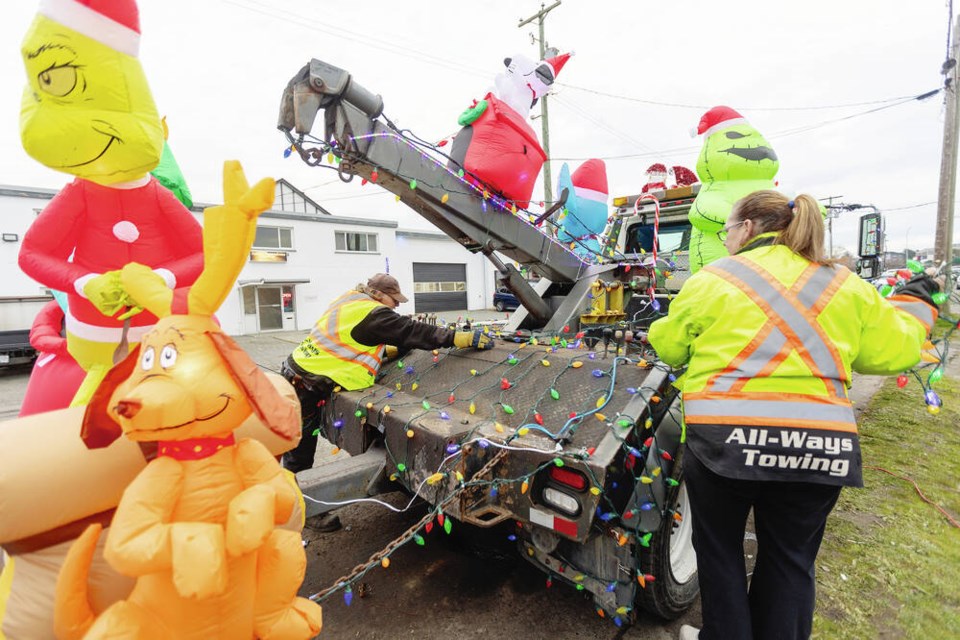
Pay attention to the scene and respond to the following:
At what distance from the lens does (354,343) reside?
3203 mm

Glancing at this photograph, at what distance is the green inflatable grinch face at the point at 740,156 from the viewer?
384 cm

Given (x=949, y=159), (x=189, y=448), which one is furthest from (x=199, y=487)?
(x=949, y=159)

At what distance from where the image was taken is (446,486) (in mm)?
2168

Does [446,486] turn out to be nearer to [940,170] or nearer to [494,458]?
[494,458]

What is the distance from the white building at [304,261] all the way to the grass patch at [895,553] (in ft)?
47.5

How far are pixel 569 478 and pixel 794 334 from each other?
972mm

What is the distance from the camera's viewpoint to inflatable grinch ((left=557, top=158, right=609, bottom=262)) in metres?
5.01

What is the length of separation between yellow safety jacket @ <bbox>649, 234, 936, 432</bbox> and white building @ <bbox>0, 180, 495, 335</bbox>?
1444cm

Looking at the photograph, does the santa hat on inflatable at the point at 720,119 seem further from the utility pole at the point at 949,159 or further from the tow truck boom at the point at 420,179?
the utility pole at the point at 949,159

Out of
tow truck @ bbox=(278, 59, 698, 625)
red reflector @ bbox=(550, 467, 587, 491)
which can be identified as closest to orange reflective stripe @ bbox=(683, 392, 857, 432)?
tow truck @ bbox=(278, 59, 698, 625)

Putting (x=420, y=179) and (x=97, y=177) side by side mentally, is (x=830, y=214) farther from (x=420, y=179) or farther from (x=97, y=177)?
(x=97, y=177)

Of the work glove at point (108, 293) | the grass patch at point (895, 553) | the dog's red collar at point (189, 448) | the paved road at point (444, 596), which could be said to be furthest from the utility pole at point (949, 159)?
the work glove at point (108, 293)

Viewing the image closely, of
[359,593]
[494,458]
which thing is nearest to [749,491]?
[494,458]

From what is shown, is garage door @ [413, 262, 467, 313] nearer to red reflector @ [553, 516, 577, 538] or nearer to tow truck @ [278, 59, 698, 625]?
tow truck @ [278, 59, 698, 625]
